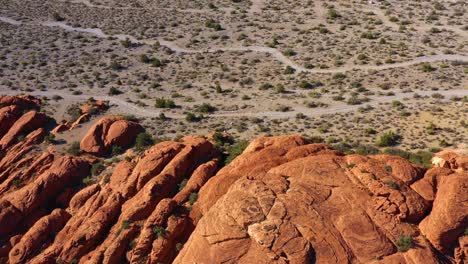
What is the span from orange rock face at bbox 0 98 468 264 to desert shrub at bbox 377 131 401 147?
617cm

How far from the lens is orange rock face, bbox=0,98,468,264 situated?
25578mm

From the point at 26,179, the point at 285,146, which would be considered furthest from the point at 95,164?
the point at 285,146

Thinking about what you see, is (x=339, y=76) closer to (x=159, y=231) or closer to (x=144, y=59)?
(x=144, y=59)

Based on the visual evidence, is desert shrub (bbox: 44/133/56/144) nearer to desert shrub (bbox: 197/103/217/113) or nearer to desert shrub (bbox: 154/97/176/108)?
desert shrub (bbox: 154/97/176/108)

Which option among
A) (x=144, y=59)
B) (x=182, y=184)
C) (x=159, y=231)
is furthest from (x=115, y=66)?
(x=159, y=231)

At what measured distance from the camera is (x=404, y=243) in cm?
2566

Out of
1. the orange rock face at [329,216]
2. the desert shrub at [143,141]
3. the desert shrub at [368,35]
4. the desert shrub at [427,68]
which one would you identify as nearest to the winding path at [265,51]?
the desert shrub at [427,68]

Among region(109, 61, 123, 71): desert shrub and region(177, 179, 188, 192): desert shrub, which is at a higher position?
region(177, 179, 188, 192): desert shrub

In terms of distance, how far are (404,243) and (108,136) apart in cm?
2596

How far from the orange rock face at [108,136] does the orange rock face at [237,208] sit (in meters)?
1.56

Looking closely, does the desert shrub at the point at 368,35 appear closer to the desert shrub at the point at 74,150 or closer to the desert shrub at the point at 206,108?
the desert shrub at the point at 206,108

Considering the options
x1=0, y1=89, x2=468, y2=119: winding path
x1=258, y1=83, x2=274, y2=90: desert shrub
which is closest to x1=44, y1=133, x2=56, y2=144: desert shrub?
x1=0, y1=89, x2=468, y2=119: winding path

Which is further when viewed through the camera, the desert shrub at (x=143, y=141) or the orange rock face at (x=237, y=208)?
the desert shrub at (x=143, y=141)

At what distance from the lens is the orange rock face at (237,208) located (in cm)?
2558
